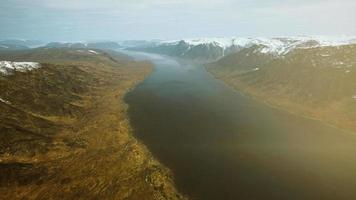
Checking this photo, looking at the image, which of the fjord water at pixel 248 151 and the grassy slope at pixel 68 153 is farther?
the fjord water at pixel 248 151

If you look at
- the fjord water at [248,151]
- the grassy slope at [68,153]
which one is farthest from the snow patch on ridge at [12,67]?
the fjord water at [248,151]

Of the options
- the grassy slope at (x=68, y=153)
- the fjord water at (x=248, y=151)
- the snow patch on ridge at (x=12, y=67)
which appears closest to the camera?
the grassy slope at (x=68, y=153)

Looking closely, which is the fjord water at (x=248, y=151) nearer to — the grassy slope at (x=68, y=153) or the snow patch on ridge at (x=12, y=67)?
the grassy slope at (x=68, y=153)

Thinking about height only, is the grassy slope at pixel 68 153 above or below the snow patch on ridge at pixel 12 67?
below

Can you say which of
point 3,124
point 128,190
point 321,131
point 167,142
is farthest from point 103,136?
point 321,131

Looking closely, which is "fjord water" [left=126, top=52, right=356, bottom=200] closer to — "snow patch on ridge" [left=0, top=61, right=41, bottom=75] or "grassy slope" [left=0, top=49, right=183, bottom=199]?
"grassy slope" [left=0, top=49, right=183, bottom=199]
